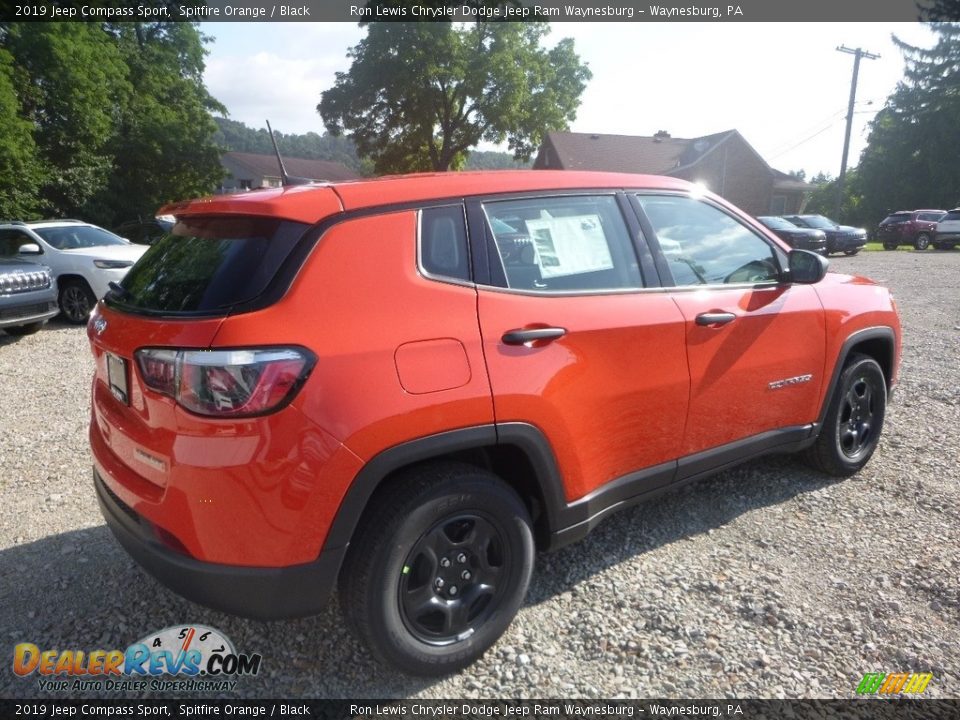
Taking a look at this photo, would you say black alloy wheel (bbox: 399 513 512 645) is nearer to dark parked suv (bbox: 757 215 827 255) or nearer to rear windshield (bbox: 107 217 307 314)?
rear windshield (bbox: 107 217 307 314)

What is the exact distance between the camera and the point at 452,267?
7.71ft

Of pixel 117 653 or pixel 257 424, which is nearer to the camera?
pixel 257 424

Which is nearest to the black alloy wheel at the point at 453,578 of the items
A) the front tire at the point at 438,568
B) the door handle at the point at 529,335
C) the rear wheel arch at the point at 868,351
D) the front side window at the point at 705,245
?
the front tire at the point at 438,568

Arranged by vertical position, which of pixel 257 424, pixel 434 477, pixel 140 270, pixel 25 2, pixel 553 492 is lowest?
pixel 553 492

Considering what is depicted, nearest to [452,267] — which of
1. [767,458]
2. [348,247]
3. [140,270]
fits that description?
[348,247]

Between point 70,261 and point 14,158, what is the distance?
9.80 metres

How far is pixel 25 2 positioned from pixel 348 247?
Answer: 21597 mm

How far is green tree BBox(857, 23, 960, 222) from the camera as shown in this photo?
39344mm

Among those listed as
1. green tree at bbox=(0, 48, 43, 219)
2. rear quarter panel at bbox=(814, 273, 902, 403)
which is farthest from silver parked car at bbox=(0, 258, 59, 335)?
green tree at bbox=(0, 48, 43, 219)

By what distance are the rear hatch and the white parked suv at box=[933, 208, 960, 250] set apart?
3063cm

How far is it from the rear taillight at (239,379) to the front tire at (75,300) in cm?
872

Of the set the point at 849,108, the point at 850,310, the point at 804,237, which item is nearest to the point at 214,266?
the point at 850,310

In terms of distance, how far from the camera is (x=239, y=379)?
1.94 meters

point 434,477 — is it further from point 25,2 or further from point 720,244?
point 25,2
